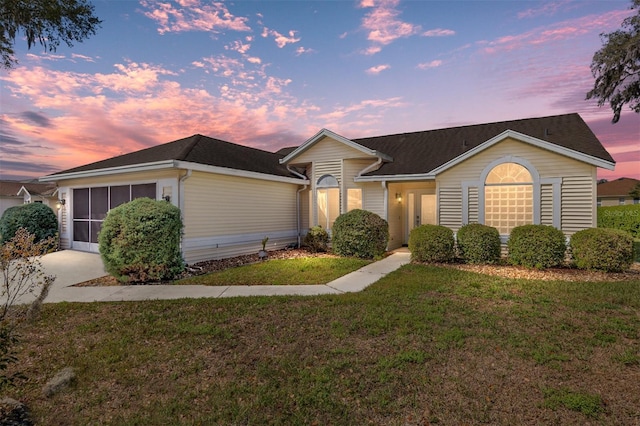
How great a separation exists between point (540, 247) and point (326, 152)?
28.2ft

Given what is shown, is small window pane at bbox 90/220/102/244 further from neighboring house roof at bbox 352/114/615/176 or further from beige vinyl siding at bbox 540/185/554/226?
beige vinyl siding at bbox 540/185/554/226

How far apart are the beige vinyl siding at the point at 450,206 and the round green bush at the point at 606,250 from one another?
11.8ft

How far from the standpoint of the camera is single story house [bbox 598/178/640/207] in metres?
32.0

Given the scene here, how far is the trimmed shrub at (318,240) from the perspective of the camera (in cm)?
1288

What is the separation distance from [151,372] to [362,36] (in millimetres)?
12428

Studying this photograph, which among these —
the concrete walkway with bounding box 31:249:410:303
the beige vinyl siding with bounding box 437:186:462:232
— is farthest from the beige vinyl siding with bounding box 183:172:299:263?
the beige vinyl siding with bounding box 437:186:462:232

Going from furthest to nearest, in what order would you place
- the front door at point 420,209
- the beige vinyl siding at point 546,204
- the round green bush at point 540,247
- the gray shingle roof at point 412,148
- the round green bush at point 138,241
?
the front door at point 420,209, the gray shingle roof at point 412,148, the beige vinyl siding at point 546,204, the round green bush at point 540,247, the round green bush at point 138,241

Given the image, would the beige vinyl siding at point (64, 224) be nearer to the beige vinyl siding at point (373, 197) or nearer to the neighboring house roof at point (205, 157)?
the neighboring house roof at point (205, 157)

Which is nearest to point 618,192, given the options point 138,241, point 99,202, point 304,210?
point 304,210

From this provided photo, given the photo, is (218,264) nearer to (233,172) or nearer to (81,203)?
(233,172)

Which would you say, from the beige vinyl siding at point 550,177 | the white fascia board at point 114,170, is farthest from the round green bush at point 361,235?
the white fascia board at point 114,170

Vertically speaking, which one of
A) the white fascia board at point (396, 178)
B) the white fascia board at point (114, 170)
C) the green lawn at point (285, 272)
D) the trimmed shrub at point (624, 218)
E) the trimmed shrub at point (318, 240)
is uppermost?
the white fascia board at point (114, 170)

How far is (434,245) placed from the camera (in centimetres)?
960

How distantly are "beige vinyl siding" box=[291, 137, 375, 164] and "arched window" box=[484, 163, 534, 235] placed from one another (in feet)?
16.7
